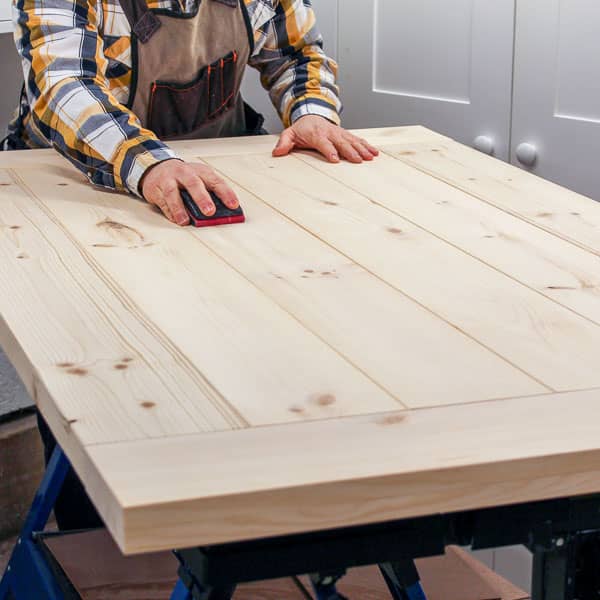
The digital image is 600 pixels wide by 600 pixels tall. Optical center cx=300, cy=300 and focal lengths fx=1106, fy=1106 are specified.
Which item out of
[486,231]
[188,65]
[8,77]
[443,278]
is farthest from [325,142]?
[8,77]

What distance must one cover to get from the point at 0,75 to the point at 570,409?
96.8 inches

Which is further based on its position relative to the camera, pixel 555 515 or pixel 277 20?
pixel 277 20

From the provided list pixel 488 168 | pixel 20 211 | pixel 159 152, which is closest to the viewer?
pixel 20 211

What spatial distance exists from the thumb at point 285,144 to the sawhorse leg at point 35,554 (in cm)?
57

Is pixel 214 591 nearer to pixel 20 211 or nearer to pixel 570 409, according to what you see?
pixel 570 409

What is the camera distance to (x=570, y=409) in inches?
32.7

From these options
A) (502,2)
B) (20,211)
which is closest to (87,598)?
(20,211)

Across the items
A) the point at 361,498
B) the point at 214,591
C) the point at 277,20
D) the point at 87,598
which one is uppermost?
the point at 277,20

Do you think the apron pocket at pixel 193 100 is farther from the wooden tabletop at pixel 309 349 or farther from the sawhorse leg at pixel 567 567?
the sawhorse leg at pixel 567 567

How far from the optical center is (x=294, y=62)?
2.02 metres

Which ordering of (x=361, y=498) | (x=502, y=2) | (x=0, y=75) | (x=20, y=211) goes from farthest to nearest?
(x=0, y=75)
(x=502, y=2)
(x=20, y=211)
(x=361, y=498)

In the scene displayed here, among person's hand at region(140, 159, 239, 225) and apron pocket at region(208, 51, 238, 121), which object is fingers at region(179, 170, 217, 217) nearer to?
person's hand at region(140, 159, 239, 225)

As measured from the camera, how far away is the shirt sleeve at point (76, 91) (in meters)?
1.56

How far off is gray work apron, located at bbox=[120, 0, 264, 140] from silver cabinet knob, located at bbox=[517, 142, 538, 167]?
2.09 feet
